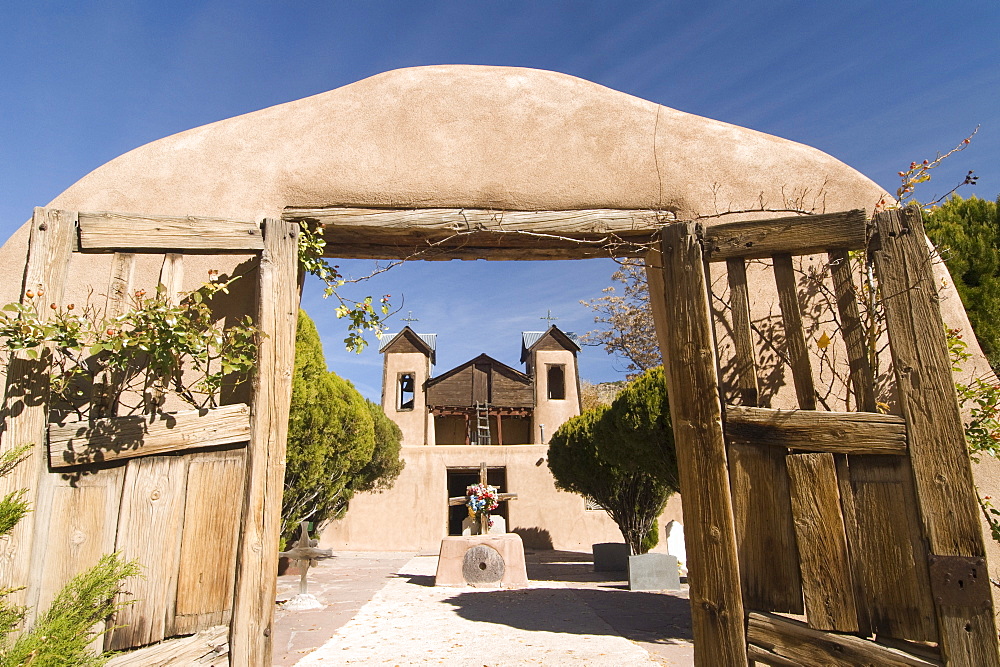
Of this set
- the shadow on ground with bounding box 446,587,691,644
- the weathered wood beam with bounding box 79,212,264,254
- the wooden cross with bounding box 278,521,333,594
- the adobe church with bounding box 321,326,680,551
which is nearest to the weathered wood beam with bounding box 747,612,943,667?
the weathered wood beam with bounding box 79,212,264,254

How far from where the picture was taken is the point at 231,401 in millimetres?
2898

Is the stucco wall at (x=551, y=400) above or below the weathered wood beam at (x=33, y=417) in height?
above

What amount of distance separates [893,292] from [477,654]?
5075mm

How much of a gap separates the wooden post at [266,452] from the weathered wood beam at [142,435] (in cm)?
11

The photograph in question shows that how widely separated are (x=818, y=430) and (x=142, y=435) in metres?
2.94

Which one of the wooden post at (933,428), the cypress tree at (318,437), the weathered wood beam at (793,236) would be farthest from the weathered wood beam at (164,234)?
the cypress tree at (318,437)

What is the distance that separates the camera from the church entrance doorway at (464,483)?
2083 centimetres

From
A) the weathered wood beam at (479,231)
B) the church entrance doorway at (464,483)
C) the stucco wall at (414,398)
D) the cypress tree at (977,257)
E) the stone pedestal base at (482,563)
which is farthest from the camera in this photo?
the stucco wall at (414,398)

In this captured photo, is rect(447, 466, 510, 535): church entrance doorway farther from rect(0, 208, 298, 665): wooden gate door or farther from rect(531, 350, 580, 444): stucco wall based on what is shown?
rect(0, 208, 298, 665): wooden gate door

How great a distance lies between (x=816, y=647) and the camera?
2.53m

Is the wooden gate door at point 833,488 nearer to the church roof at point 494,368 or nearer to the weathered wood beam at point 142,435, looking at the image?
the weathered wood beam at point 142,435

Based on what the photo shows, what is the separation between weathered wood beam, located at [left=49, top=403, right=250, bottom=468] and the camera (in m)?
2.58

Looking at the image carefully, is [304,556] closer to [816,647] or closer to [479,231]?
[479,231]

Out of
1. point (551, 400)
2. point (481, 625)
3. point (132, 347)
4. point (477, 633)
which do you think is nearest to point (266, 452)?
point (132, 347)
